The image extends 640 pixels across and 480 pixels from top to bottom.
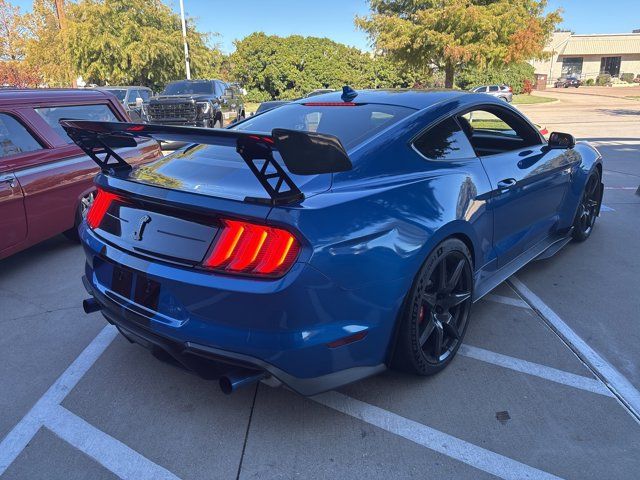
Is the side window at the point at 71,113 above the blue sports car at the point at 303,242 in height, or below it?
above

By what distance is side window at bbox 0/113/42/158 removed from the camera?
4.27m

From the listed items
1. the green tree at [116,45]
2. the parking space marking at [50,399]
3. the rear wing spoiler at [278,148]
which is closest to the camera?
the rear wing spoiler at [278,148]

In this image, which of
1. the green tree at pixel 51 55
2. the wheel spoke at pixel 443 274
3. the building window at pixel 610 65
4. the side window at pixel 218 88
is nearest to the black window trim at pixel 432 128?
the wheel spoke at pixel 443 274

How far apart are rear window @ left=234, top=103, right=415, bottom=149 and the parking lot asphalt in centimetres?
142

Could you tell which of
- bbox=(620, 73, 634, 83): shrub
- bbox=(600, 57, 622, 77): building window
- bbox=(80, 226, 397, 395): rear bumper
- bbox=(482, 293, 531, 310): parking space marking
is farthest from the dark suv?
bbox=(600, 57, 622, 77): building window

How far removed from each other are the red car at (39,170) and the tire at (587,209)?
4.86 meters

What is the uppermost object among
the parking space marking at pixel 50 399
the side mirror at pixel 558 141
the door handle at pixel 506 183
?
the side mirror at pixel 558 141

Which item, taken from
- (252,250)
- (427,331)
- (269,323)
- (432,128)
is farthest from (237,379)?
(432,128)

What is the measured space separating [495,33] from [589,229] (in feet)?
49.8

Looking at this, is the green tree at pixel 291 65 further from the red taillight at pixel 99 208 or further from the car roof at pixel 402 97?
the red taillight at pixel 99 208

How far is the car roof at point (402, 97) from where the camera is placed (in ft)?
9.97

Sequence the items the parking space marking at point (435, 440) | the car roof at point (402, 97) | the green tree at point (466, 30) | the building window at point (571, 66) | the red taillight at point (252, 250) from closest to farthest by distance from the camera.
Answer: the red taillight at point (252, 250) < the parking space marking at point (435, 440) < the car roof at point (402, 97) < the green tree at point (466, 30) < the building window at point (571, 66)

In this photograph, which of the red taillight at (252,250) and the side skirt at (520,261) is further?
the side skirt at (520,261)

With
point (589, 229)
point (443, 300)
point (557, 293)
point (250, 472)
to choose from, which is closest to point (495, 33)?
point (589, 229)
